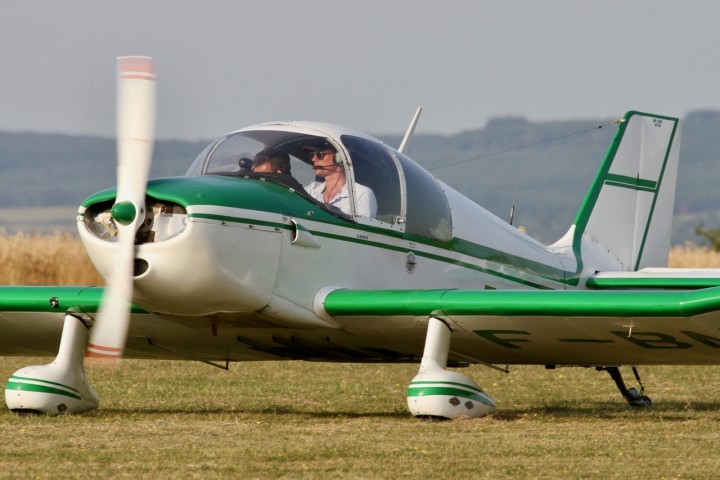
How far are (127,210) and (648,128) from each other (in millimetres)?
7440

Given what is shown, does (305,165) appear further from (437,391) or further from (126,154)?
(437,391)

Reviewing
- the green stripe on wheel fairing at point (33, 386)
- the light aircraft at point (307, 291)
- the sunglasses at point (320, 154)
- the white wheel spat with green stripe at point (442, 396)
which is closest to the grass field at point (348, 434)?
the white wheel spat with green stripe at point (442, 396)

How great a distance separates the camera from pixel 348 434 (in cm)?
880

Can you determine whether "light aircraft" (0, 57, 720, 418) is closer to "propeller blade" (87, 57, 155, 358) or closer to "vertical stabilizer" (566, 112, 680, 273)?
"propeller blade" (87, 57, 155, 358)

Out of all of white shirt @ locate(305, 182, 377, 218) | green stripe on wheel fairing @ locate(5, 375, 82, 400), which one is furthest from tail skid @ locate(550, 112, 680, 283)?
green stripe on wheel fairing @ locate(5, 375, 82, 400)

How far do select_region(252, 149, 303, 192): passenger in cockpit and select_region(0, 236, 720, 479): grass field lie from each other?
1863mm

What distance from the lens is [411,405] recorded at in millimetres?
9602

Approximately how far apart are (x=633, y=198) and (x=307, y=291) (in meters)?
5.76

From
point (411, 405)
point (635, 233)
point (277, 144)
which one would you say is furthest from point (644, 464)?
point (635, 233)

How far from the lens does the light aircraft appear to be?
9234mm

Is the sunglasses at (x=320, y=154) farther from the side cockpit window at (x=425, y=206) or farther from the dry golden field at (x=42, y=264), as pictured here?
the dry golden field at (x=42, y=264)

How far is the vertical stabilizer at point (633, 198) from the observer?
14.3 m

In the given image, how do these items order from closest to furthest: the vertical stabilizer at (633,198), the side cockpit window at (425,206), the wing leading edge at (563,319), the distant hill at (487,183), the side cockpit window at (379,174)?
the wing leading edge at (563,319)
the side cockpit window at (379,174)
the side cockpit window at (425,206)
the vertical stabilizer at (633,198)
the distant hill at (487,183)

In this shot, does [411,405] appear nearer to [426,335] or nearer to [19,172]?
[426,335]
